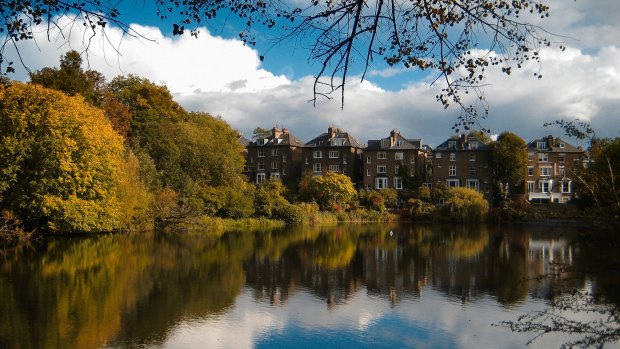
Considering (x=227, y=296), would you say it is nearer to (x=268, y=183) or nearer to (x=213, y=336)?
(x=213, y=336)

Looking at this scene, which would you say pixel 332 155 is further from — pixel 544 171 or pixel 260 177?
pixel 544 171

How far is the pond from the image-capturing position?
462 inches

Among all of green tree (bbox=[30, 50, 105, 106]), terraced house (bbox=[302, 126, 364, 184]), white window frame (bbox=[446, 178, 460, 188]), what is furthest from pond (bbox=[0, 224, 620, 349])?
terraced house (bbox=[302, 126, 364, 184])

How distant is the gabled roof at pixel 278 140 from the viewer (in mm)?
70750

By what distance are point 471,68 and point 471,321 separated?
10111 mm

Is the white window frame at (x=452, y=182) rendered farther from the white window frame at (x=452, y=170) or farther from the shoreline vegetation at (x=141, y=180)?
the shoreline vegetation at (x=141, y=180)

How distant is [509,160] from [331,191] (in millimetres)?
20196

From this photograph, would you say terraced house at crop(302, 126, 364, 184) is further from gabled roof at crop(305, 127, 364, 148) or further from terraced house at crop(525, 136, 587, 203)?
terraced house at crop(525, 136, 587, 203)

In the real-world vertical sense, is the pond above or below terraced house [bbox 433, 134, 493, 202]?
below

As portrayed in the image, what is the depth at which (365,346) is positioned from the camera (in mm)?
11500

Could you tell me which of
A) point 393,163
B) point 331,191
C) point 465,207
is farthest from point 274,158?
point 465,207

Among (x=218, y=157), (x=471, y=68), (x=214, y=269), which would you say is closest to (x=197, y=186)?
(x=218, y=157)

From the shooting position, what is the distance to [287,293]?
55.9 feet

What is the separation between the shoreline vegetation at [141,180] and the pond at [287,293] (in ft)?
8.53
